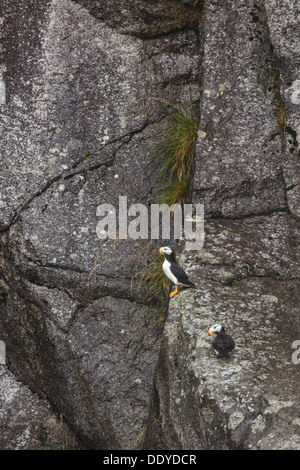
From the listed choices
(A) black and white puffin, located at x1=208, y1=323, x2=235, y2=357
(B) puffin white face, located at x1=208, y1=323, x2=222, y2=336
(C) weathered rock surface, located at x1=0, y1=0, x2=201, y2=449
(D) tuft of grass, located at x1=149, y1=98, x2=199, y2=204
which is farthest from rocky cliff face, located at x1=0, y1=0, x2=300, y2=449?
(A) black and white puffin, located at x1=208, y1=323, x2=235, y2=357

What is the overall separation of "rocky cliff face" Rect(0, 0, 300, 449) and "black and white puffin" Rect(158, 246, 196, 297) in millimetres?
176

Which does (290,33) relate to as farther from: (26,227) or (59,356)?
(59,356)

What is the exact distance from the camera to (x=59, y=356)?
6.59m

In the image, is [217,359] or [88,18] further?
[88,18]

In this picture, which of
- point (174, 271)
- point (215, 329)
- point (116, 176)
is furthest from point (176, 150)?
point (215, 329)

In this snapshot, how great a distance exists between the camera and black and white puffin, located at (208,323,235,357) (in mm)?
4891

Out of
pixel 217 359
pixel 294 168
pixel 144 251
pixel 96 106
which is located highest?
pixel 96 106

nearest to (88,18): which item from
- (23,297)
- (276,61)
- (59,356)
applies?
(276,61)

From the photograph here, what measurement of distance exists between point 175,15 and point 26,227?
9.31 feet

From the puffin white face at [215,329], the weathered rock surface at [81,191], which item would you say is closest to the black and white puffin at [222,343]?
the puffin white face at [215,329]

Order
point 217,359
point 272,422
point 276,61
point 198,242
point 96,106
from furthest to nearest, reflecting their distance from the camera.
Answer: point 96,106 < point 276,61 < point 198,242 < point 217,359 < point 272,422

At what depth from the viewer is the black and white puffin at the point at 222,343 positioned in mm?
4891

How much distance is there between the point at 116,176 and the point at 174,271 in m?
1.64

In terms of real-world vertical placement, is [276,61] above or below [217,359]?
above
